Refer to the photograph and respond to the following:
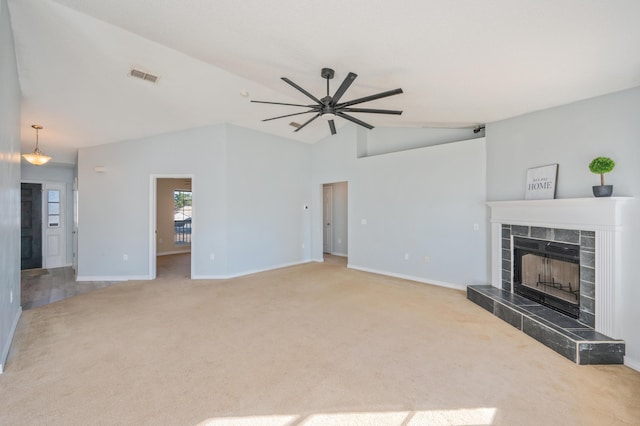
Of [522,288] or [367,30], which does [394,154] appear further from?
[367,30]

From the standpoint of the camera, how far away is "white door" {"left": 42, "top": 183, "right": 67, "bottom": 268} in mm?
6883

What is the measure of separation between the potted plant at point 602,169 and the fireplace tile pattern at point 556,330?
1.33m

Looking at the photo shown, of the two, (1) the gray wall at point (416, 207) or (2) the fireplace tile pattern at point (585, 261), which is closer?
(2) the fireplace tile pattern at point (585, 261)

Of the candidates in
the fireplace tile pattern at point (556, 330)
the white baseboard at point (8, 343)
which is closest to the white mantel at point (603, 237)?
the fireplace tile pattern at point (556, 330)

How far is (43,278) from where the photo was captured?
230 inches

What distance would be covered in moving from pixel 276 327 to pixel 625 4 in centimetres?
389

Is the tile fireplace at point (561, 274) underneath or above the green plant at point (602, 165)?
underneath

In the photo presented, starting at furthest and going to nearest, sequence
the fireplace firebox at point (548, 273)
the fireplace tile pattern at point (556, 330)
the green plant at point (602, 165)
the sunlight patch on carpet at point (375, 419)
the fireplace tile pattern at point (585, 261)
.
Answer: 1. the fireplace firebox at point (548, 273)
2. the fireplace tile pattern at point (585, 261)
3. the green plant at point (602, 165)
4. the fireplace tile pattern at point (556, 330)
5. the sunlight patch on carpet at point (375, 419)

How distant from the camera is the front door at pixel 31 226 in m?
6.66

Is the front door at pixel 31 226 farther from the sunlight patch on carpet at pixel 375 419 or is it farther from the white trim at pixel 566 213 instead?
the white trim at pixel 566 213

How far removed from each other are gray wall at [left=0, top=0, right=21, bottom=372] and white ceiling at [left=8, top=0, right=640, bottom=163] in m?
0.27

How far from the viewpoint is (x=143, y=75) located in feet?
12.3

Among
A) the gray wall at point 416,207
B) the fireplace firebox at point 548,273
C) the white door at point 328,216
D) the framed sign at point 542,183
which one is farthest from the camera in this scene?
the white door at point 328,216

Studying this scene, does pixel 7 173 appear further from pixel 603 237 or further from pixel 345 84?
pixel 603 237
